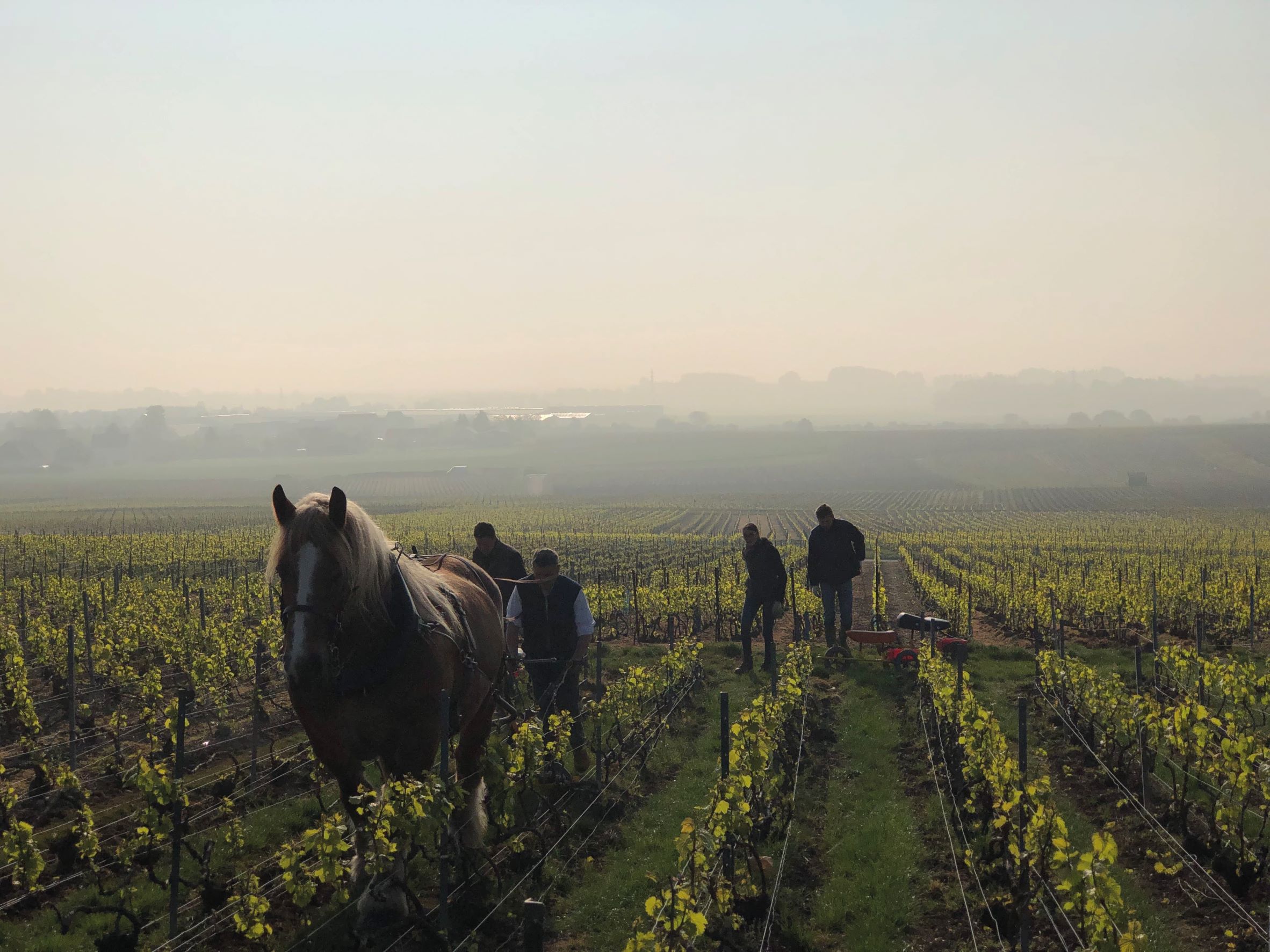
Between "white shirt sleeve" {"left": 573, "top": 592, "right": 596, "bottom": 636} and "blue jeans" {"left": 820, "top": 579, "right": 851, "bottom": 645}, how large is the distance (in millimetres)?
5654

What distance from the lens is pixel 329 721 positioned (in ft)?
14.4

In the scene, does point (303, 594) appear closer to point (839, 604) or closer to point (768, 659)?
point (768, 659)

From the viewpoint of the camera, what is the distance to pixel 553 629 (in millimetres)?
7391

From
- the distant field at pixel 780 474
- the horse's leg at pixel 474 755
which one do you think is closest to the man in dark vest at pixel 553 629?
the horse's leg at pixel 474 755

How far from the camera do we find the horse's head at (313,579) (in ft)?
13.0

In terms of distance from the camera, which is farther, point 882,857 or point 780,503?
point 780,503

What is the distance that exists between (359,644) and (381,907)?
1373 mm

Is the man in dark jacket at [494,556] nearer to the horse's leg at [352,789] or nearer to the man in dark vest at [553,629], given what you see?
the man in dark vest at [553,629]

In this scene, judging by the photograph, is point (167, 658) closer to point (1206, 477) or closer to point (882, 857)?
point (882, 857)

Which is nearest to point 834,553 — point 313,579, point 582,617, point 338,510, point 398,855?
point 582,617

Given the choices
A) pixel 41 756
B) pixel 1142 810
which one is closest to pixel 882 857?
pixel 1142 810

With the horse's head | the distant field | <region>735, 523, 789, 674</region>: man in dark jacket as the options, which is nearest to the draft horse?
the horse's head

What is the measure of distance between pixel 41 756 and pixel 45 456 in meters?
177

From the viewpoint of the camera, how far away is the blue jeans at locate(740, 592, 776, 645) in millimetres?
11258
